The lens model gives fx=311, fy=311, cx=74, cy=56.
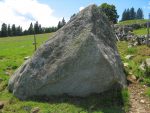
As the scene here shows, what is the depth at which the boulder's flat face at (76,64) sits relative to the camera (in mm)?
14312

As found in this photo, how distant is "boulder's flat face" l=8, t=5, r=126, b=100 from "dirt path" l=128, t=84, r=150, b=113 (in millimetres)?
716

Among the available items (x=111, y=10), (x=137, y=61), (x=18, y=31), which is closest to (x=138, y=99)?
(x=137, y=61)

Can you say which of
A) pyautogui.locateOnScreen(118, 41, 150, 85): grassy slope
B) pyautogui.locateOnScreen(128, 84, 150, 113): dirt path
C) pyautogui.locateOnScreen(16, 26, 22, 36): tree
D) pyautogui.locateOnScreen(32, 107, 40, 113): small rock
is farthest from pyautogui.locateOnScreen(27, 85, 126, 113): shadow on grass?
pyautogui.locateOnScreen(16, 26, 22, 36): tree

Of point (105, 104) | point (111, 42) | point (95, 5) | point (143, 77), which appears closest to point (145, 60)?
point (143, 77)

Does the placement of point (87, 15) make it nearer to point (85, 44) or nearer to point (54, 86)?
point (85, 44)


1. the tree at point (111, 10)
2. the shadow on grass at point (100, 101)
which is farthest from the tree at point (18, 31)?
the shadow on grass at point (100, 101)

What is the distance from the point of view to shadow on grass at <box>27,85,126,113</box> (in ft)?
43.8

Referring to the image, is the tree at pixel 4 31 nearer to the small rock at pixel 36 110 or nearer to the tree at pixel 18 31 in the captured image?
the tree at pixel 18 31

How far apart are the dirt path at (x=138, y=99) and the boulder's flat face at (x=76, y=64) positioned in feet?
2.35

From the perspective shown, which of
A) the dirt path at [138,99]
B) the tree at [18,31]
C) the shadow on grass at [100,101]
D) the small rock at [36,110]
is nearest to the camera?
the shadow on grass at [100,101]

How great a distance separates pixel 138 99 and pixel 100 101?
2.01 meters

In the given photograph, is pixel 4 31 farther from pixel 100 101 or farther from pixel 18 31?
pixel 100 101

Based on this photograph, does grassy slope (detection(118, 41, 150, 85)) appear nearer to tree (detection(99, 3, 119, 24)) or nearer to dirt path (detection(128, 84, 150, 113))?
dirt path (detection(128, 84, 150, 113))

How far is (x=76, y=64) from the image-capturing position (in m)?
14.5
